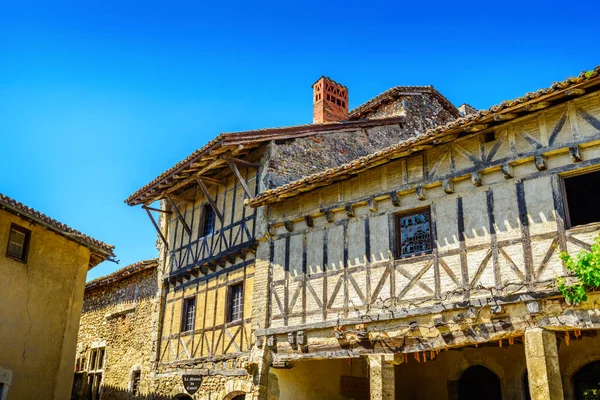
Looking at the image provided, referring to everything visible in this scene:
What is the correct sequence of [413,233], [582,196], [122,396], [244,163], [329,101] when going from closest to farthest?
1. [582,196]
2. [413,233]
3. [244,163]
4. [122,396]
5. [329,101]

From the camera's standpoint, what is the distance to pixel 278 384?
12.6 meters

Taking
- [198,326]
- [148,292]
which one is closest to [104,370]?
[148,292]

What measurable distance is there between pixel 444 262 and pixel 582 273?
7.98 ft

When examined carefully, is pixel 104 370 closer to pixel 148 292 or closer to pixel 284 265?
pixel 148 292

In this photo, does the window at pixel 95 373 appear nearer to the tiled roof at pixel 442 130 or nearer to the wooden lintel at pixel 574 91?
the tiled roof at pixel 442 130

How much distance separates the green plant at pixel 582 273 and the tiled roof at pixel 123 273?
13.5 metres

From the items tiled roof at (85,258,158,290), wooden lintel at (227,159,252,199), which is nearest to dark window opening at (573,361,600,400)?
wooden lintel at (227,159,252,199)

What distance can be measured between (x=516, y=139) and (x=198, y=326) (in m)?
9.70

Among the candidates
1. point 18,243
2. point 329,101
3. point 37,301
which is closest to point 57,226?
point 18,243

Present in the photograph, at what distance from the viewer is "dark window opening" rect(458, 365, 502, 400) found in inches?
498

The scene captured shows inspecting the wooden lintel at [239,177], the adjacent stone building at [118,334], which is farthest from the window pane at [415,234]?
the adjacent stone building at [118,334]

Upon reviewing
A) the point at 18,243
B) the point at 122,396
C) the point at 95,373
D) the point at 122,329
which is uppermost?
the point at 18,243

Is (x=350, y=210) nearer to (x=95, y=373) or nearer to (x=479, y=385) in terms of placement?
(x=479, y=385)

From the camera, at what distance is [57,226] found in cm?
1436
